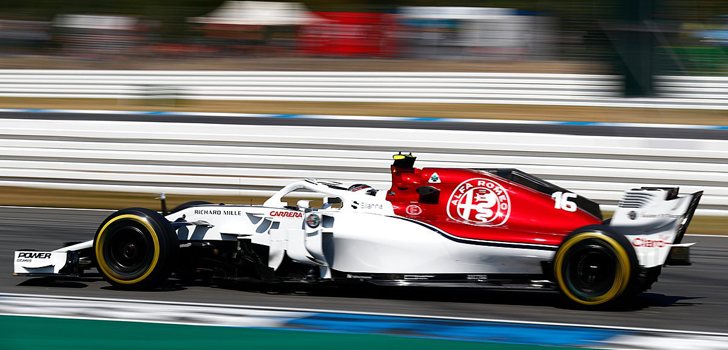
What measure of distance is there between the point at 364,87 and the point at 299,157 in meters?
8.97

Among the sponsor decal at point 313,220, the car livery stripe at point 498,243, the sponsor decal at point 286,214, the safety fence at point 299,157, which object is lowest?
the car livery stripe at point 498,243

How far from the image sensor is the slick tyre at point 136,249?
701 cm

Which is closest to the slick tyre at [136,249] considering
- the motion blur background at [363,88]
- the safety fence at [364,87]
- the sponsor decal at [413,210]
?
the sponsor decal at [413,210]

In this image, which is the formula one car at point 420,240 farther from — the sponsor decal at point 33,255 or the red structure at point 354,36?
the red structure at point 354,36

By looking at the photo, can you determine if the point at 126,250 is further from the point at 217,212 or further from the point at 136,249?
the point at 217,212

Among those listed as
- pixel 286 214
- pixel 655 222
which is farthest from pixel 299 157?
pixel 655 222

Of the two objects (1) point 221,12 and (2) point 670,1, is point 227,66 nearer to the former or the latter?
(1) point 221,12

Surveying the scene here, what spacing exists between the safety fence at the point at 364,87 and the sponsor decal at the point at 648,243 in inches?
462

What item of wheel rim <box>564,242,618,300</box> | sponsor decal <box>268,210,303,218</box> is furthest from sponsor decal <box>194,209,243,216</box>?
wheel rim <box>564,242,618,300</box>

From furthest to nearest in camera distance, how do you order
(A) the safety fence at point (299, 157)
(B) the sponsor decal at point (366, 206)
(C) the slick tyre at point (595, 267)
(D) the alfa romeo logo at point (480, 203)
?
(A) the safety fence at point (299, 157)
(B) the sponsor decal at point (366, 206)
(D) the alfa romeo logo at point (480, 203)
(C) the slick tyre at point (595, 267)

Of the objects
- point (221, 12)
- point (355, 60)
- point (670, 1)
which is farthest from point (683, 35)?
point (221, 12)

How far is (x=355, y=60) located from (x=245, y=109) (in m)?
2.85

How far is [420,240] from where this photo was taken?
676 cm

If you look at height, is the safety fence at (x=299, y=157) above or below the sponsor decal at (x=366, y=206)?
above
